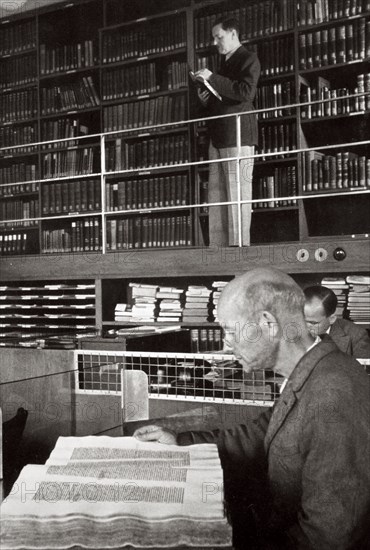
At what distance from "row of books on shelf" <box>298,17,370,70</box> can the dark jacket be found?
761 millimetres

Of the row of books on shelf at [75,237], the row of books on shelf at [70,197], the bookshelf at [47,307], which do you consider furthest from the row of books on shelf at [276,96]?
the bookshelf at [47,307]

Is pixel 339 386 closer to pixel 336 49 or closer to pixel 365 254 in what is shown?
pixel 365 254

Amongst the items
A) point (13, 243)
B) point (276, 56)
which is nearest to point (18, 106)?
point (13, 243)

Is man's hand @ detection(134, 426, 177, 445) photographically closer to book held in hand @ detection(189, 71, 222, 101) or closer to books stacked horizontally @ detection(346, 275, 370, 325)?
books stacked horizontally @ detection(346, 275, 370, 325)

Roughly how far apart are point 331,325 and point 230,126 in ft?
7.31

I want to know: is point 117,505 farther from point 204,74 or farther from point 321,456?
point 204,74

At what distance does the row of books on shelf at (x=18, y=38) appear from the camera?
21.4ft

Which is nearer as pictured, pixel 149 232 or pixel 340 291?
pixel 340 291

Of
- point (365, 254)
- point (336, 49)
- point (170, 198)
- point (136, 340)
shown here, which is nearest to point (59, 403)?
point (136, 340)

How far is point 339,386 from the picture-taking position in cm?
101

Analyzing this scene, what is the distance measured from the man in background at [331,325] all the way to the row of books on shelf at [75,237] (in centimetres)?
325

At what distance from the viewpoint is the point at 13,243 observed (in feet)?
21.2

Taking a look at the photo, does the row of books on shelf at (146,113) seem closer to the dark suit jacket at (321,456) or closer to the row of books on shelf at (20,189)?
the row of books on shelf at (20,189)


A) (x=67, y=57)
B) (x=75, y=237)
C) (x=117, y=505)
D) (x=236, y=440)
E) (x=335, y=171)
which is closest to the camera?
(x=117, y=505)
